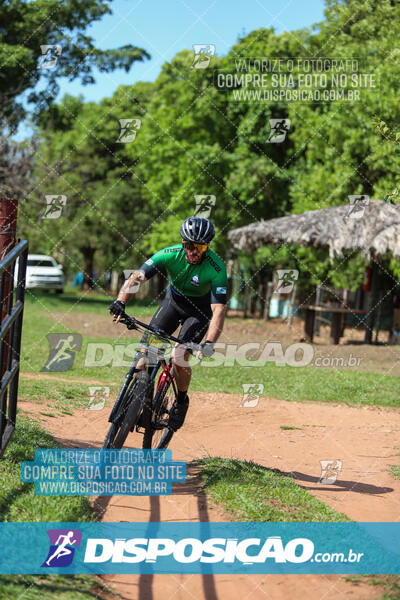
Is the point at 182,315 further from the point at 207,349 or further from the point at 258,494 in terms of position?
the point at 258,494

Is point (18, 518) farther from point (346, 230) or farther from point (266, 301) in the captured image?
point (266, 301)

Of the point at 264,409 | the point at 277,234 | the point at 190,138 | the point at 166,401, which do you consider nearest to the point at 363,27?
the point at 190,138

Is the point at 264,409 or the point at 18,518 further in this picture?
the point at 264,409

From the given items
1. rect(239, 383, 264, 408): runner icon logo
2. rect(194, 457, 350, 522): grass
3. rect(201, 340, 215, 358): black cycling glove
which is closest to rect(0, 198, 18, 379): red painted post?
rect(201, 340, 215, 358): black cycling glove

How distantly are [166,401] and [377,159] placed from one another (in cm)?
1578

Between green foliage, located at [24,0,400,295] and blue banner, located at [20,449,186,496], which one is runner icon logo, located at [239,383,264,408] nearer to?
blue banner, located at [20,449,186,496]

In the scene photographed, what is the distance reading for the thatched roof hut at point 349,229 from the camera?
15.9 metres

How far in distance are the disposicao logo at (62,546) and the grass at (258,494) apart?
48.5 inches

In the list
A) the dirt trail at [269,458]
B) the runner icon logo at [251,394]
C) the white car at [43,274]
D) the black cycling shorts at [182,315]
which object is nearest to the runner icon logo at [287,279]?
the runner icon logo at [251,394]

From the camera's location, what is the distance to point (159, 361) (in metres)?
5.92

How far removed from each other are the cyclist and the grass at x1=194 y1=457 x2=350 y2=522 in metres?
0.63

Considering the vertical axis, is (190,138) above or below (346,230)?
above

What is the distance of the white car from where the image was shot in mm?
32750

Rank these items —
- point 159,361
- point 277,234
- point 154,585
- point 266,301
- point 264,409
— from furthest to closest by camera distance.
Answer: point 266,301 → point 277,234 → point 264,409 → point 159,361 → point 154,585
